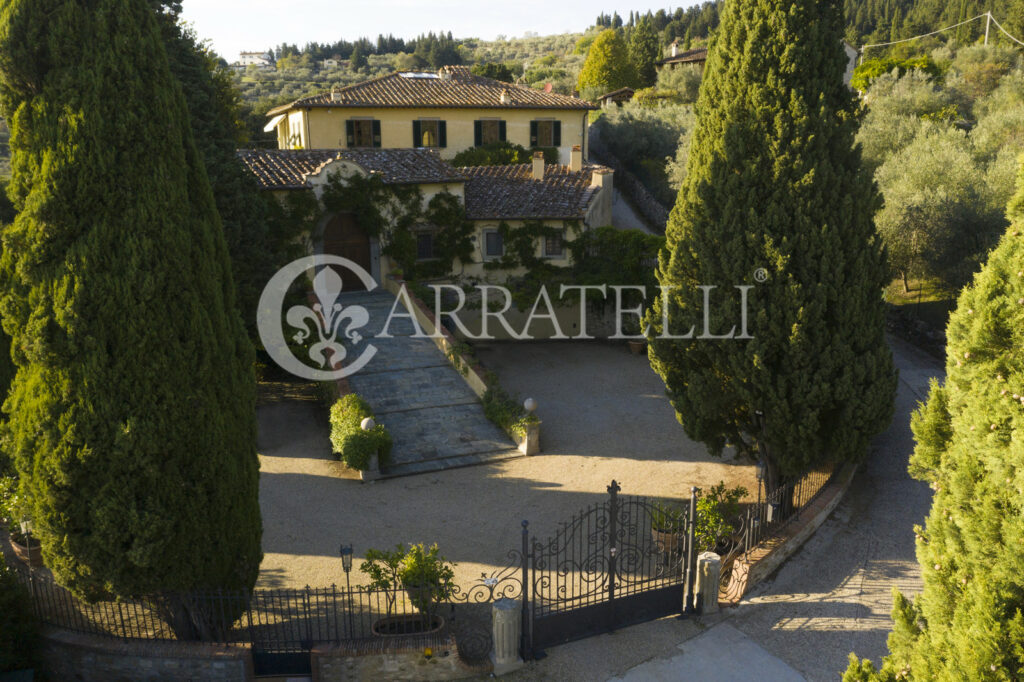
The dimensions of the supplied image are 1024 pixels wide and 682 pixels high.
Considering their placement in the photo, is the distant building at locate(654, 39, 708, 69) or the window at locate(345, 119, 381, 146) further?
the distant building at locate(654, 39, 708, 69)

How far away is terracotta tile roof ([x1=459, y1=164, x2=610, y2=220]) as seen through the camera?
24.0 m

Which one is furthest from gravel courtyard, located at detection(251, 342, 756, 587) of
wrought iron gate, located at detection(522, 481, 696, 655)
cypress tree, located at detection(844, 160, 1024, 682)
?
cypress tree, located at detection(844, 160, 1024, 682)

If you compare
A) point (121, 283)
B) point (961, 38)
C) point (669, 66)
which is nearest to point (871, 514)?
point (121, 283)

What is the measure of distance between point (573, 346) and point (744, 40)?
13244 mm

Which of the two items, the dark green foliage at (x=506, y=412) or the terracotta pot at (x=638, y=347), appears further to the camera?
the terracotta pot at (x=638, y=347)

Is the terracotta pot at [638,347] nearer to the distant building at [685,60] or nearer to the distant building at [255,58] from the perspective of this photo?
the distant building at [685,60]

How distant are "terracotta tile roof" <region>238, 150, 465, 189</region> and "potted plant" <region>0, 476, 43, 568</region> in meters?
12.8

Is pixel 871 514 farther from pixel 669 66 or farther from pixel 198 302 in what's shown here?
pixel 669 66

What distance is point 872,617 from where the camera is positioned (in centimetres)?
932

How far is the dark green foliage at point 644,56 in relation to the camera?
214 feet

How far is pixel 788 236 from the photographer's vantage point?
10.5 metres

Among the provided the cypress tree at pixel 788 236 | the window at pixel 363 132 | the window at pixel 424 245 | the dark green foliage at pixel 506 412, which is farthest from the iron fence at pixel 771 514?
the window at pixel 363 132

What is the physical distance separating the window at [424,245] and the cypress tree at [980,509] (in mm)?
19724

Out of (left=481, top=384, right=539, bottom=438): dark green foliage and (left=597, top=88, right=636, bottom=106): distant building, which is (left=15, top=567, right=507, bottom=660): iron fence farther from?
(left=597, top=88, right=636, bottom=106): distant building
